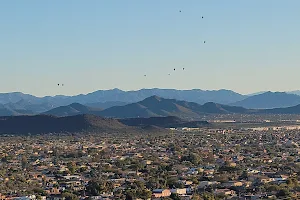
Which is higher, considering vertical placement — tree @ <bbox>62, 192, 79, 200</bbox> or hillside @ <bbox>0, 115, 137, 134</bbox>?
hillside @ <bbox>0, 115, 137, 134</bbox>

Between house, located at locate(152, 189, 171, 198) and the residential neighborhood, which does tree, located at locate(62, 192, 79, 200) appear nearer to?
the residential neighborhood

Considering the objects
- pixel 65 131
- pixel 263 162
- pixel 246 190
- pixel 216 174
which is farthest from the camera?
pixel 65 131

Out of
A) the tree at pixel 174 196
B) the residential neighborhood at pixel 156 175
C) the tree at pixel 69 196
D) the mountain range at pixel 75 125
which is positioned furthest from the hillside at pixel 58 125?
the tree at pixel 174 196

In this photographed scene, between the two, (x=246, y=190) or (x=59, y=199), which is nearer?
(x=59, y=199)

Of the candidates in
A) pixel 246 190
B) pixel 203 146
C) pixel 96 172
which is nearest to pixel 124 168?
pixel 96 172

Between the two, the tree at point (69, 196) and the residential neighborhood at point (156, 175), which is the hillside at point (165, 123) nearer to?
the residential neighborhood at point (156, 175)

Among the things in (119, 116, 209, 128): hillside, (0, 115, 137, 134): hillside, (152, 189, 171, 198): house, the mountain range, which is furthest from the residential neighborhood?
→ (119, 116, 209, 128): hillside

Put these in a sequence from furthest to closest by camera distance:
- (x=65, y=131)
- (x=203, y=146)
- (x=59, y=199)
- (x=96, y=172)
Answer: (x=65, y=131) < (x=203, y=146) < (x=96, y=172) < (x=59, y=199)

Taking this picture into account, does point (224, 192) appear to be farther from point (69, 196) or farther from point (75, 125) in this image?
point (75, 125)

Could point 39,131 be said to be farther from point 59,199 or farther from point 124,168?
point 59,199
